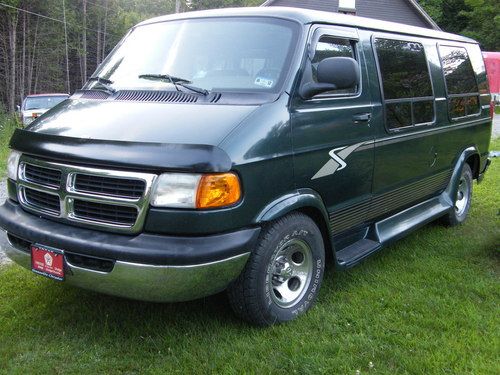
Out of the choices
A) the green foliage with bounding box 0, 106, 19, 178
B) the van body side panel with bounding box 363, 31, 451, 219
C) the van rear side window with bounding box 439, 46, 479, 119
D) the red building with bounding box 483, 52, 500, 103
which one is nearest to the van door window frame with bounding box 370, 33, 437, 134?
the van body side panel with bounding box 363, 31, 451, 219

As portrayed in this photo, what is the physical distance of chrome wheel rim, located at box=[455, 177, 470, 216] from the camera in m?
5.96

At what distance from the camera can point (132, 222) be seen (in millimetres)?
2824

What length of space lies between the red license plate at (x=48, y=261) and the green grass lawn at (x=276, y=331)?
1.49 feet

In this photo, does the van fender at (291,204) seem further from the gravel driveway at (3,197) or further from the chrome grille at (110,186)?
the gravel driveway at (3,197)

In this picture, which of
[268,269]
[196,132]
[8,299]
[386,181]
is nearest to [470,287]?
[386,181]

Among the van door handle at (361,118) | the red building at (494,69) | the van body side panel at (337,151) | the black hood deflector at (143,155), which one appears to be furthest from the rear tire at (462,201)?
the red building at (494,69)

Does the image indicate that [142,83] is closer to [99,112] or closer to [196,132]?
[99,112]

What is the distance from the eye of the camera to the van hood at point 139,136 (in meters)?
2.78

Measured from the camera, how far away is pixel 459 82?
5.65 meters

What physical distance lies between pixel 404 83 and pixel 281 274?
2212 mm

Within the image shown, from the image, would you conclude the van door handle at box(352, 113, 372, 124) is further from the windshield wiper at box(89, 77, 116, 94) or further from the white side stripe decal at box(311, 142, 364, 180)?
the windshield wiper at box(89, 77, 116, 94)

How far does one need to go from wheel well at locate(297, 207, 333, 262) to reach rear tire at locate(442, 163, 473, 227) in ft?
7.95

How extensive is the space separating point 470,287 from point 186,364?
92.9 inches

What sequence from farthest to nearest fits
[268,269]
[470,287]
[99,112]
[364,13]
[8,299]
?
1. [364,13]
2. [470,287]
3. [8,299]
4. [99,112]
5. [268,269]
